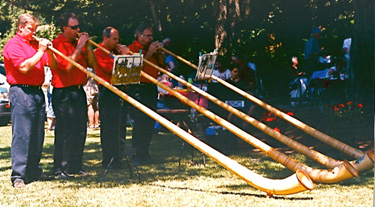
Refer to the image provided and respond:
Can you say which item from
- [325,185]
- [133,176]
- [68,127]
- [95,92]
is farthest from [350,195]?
[95,92]

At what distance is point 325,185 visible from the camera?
688cm

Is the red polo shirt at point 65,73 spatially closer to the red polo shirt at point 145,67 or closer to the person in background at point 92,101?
the red polo shirt at point 145,67

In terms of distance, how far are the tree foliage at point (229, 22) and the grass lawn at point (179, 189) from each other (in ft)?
16.2

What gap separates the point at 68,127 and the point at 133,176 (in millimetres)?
926

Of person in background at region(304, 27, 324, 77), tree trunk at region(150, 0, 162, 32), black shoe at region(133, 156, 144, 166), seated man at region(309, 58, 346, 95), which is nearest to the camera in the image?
black shoe at region(133, 156, 144, 166)

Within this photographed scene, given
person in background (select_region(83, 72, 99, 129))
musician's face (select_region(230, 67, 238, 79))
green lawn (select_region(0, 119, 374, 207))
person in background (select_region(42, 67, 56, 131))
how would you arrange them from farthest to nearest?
person in background (select_region(83, 72, 99, 129))
person in background (select_region(42, 67, 56, 131))
musician's face (select_region(230, 67, 238, 79))
green lawn (select_region(0, 119, 374, 207))

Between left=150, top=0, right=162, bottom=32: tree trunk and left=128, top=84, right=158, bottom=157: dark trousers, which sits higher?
left=150, top=0, right=162, bottom=32: tree trunk

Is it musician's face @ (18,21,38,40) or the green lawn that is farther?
musician's face @ (18,21,38,40)

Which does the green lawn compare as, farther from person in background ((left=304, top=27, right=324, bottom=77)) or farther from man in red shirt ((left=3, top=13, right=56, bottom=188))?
person in background ((left=304, top=27, right=324, bottom=77))

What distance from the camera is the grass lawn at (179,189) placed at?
20.4ft

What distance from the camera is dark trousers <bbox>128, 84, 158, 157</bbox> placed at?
880 cm

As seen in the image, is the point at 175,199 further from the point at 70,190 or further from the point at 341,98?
the point at 341,98

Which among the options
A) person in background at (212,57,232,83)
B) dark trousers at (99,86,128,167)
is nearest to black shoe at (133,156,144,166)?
dark trousers at (99,86,128,167)

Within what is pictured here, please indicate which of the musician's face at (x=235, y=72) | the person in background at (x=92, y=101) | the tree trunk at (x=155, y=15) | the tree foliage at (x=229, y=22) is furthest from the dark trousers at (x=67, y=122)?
the tree trunk at (x=155, y=15)
